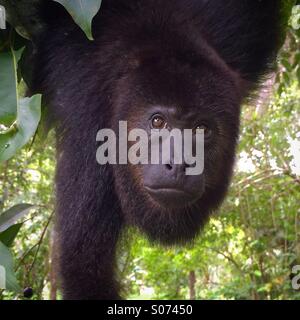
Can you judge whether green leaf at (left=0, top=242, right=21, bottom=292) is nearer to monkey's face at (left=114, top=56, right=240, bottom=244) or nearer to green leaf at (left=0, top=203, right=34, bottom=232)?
green leaf at (left=0, top=203, right=34, bottom=232)

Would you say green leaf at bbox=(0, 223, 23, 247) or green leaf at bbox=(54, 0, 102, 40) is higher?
green leaf at bbox=(54, 0, 102, 40)

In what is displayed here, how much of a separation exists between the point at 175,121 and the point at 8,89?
33.4 inches

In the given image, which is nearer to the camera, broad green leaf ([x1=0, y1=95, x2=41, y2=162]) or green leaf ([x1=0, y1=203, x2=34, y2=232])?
broad green leaf ([x1=0, y1=95, x2=41, y2=162])

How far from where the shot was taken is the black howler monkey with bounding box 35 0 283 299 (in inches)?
83.1

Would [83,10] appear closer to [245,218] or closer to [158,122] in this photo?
[158,122]

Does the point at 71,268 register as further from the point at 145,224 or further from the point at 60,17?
the point at 60,17

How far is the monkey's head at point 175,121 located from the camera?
2.02 m

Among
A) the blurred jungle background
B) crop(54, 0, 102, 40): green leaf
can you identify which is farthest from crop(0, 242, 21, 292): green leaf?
the blurred jungle background

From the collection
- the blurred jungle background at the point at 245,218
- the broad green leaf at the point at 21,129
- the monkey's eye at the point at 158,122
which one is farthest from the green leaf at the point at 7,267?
the blurred jungle background at the point at 245,218

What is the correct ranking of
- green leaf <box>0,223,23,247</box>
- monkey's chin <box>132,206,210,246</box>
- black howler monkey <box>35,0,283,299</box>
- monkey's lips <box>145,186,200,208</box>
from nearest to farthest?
green leaf <box>0,223,23,247</box> → monkey's lips <box>145,186,200,208</box> → black howler monkey <box>35,0,283,299</box> → monkey's chin <box>132,206,210,246</box>

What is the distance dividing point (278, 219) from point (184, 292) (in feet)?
8.17

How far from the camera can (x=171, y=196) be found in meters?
1.99

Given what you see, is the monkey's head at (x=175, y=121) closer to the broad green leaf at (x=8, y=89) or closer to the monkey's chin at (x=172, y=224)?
the monkey's chin at (x=172, y=224)
